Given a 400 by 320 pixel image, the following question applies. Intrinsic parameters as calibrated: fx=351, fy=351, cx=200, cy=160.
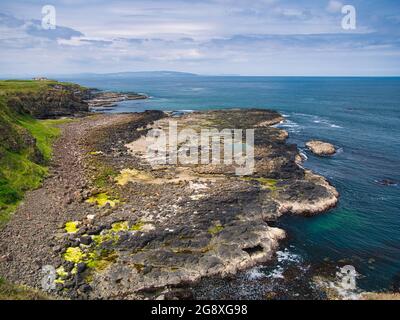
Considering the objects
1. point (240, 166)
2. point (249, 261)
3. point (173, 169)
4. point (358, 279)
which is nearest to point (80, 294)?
point (249, 261)

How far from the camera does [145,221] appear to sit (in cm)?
4009

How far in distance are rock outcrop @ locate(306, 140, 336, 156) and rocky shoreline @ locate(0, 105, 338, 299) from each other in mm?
10380

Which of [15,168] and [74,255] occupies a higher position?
[15,168]

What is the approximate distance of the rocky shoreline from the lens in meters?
31.4

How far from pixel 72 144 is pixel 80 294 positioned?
48.2 metres

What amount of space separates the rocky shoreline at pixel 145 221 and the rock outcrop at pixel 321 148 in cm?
1038

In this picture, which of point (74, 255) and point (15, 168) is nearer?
point (74, 255)

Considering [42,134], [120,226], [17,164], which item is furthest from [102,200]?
[42,134]

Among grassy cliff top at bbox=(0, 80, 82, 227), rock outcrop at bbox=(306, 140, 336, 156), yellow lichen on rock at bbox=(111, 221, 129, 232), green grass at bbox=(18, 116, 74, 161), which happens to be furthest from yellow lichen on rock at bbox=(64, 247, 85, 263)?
rock outcrop at bbox=(306, 140, 336, 156)

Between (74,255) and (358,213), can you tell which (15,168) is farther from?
(358,213)

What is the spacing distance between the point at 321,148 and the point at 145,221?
1893 inches

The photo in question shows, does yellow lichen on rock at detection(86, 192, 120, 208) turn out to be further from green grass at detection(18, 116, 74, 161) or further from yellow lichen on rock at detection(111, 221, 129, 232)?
green grass at detection(18, 116, 74, 161)

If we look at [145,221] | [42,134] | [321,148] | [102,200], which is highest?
[42,134]

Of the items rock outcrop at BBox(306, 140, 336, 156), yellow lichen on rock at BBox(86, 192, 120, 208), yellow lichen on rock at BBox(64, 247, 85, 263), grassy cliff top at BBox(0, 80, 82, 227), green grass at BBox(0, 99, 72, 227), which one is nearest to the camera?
yellow lichen on rock at BBox(64, 247, 85, 263)
